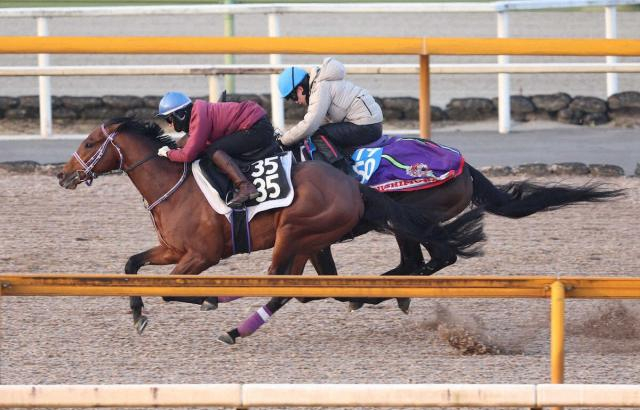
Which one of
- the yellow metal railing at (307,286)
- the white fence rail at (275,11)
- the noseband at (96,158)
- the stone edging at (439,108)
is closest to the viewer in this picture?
the yellow metal railing at (307,286)

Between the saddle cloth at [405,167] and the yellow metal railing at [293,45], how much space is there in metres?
0.95

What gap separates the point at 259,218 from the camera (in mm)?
7027

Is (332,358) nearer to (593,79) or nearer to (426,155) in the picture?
(426,155)

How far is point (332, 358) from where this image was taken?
6441 mm

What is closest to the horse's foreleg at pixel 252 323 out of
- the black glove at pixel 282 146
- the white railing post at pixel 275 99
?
the black glove at pixel 282 146

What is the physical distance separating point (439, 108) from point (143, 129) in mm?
7394

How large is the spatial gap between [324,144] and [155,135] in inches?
36.4

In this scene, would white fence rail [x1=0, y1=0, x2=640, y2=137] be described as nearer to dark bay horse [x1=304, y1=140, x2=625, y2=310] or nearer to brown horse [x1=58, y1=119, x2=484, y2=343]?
dark bay horse [x1=304, y1=140, x2=625, y2=310]

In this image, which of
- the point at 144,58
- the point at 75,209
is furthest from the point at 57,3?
the point at 75,209

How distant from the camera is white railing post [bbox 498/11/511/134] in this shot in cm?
1286

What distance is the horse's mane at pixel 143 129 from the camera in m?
7.29

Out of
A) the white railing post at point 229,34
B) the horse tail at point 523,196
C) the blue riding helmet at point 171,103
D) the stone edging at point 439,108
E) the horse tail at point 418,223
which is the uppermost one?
the white railing post at point 229,34

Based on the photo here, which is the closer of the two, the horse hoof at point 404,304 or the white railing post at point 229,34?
the horse hoof at point 404,304

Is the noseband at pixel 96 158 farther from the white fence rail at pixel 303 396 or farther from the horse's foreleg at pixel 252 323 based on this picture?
the white fence rail at pixel 303 396
